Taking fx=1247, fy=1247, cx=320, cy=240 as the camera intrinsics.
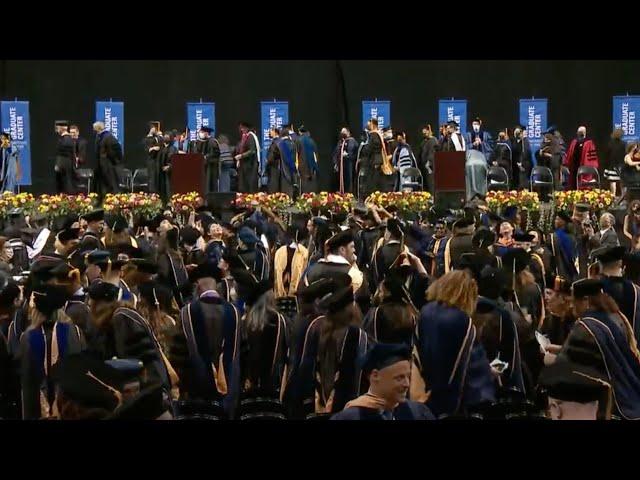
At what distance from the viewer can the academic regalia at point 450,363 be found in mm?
6926

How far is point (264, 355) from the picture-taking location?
7656 mm

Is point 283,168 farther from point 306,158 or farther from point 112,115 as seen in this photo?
point 112,115

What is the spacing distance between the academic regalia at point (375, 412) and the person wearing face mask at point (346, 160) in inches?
804

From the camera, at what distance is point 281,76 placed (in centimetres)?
3006

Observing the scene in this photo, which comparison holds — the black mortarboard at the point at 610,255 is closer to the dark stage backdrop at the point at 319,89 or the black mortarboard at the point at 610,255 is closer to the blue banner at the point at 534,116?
the blue banner at the point at 534,116

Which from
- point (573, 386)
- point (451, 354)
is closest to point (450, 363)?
point (451, 354)

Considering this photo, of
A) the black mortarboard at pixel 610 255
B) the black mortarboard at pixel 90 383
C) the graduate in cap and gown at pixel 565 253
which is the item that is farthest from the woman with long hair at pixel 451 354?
the graduate in cap and gown at pixel 565 253

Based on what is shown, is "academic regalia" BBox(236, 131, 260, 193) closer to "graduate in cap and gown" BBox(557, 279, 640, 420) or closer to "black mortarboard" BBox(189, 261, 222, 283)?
"black mortarboard" BBox(189, 261, 222, 283)

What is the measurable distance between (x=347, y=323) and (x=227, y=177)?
17.9m

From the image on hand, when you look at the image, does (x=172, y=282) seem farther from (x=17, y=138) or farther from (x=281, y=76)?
(x=281, y=76)

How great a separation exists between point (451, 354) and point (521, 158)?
19393 mm

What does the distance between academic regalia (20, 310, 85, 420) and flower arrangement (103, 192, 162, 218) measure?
12.1 meters

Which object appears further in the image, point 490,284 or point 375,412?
point 490,284
